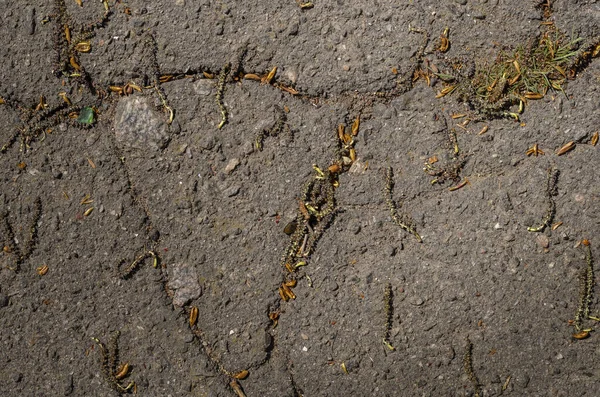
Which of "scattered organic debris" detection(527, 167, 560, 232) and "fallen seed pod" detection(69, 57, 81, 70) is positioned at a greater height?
"fallen seed pod" detection(69, 57, 81, 70)

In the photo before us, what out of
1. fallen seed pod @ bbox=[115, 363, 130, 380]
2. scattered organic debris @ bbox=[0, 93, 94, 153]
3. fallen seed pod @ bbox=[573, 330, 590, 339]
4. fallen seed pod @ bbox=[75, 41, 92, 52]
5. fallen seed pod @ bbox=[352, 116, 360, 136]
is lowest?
fallen seed pod @ bbox=[115, 363, 130, 380]

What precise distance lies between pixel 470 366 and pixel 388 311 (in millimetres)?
378

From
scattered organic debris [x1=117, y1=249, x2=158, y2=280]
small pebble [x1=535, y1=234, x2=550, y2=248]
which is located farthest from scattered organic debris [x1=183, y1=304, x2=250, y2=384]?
small pebble [x1=535, y1=234, x2=550, y2=248]

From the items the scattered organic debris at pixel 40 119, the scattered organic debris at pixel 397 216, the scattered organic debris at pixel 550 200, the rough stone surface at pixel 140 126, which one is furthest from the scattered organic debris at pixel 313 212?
the scattered organic debris at pixel 40 119

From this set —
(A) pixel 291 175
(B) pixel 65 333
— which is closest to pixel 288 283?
(A) pixel 291 175

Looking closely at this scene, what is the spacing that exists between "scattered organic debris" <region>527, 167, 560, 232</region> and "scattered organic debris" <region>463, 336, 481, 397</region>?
1.66 feet

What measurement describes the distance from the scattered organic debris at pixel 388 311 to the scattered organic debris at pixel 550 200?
1.91 ft

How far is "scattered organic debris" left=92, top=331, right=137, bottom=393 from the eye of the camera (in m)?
2.40

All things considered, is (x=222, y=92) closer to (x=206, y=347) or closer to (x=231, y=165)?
(x=231, y=165)

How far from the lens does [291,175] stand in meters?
2.40

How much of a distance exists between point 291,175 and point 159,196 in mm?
535

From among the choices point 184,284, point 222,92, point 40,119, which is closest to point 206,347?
point 184,284

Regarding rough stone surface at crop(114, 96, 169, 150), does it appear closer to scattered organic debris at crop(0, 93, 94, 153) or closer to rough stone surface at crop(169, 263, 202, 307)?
scattered organic debris at crop(0, 93, 94, 153)

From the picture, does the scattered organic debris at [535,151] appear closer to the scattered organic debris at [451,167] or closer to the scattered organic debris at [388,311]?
the scattered organic debris at [451,167]
